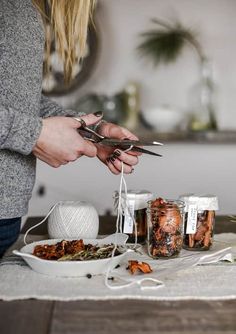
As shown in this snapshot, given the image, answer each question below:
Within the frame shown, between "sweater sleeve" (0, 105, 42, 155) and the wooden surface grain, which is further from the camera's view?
"sweater sleeve" (0, 105, 42, 155)

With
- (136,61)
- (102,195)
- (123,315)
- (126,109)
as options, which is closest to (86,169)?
(102,195)

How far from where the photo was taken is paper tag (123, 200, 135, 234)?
136cm

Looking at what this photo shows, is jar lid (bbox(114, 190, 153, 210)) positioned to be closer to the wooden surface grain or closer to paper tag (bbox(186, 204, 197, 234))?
paper tag (bbox(186, 204, 197, 234))

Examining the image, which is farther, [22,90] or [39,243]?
[22,90]

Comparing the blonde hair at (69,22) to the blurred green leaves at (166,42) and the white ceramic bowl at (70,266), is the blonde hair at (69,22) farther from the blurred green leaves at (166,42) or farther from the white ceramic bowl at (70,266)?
the blurred green leaves at (166,42)

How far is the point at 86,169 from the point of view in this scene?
3150mm

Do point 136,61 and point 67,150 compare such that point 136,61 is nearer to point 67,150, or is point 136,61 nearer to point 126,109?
point 126,109

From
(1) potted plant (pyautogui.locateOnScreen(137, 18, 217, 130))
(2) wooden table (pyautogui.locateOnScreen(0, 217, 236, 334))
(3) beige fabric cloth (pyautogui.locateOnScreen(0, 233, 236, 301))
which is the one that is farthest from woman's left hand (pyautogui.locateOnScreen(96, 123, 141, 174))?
(1) potted plant (pyautogui.locateOnScreen(137, 18, 217, 130))

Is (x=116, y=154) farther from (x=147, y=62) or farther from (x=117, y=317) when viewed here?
(x=147, y=62)

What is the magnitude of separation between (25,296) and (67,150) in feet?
1.13

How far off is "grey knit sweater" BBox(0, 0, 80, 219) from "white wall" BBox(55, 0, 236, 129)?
1.77 metres

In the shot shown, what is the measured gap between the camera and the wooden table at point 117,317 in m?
0.81

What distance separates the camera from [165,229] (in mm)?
1200

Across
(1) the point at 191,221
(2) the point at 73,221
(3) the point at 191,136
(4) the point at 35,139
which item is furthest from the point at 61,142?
(3) the point at 191,136
